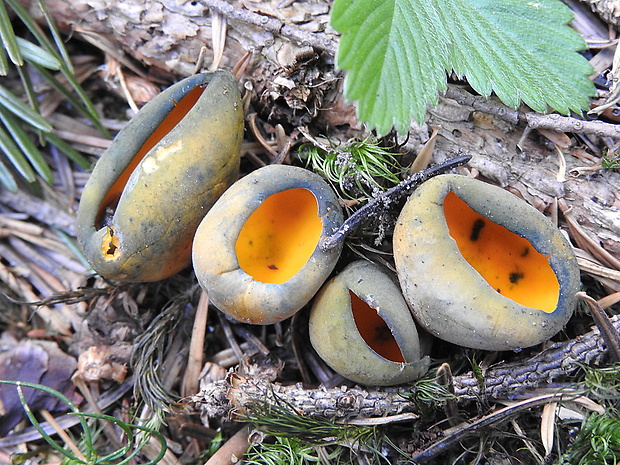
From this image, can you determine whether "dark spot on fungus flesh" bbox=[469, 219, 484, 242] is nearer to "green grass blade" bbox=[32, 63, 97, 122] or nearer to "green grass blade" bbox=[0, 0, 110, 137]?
"green grass blade" bbox=[0, 0, 110, 137]

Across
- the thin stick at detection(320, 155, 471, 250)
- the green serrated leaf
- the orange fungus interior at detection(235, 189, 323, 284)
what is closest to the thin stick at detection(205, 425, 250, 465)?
the orange fungus interior at detection(235, 189, 323, 284)

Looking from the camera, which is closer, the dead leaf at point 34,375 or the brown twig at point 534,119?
the brown twig at point 534,119

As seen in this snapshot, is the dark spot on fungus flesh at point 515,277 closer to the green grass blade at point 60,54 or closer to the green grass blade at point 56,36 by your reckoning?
the green grass blade at point 60,54

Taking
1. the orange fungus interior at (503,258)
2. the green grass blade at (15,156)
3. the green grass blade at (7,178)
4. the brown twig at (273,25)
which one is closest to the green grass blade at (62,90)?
the green grass blade at (15,156)

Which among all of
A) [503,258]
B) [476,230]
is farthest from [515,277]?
[476,230]

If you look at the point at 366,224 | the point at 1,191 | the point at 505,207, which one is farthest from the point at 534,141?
the point at 1,191

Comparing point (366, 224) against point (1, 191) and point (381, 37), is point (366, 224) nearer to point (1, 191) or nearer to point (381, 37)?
point (381, 37)
